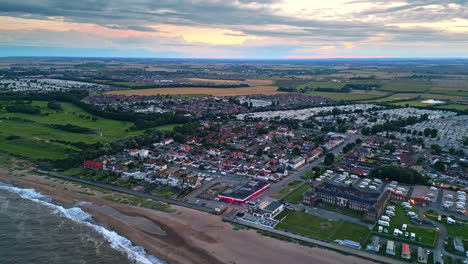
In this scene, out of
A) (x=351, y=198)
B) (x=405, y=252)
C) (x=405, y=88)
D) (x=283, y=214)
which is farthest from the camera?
(x=405, y=88)

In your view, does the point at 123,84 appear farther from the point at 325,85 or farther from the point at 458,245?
the point at 458,245

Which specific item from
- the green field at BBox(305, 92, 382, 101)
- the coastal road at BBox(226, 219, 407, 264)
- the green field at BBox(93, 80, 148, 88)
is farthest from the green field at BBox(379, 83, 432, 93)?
Answer: the coastal road at BBox(226, 219, 407, 264)

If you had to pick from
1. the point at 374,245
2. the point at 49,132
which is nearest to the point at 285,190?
the point at 374,245

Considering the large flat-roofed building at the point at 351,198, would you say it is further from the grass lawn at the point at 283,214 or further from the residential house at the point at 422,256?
the residential house at the point at 422,256

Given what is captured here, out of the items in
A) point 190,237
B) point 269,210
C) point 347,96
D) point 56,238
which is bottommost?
point 190,237

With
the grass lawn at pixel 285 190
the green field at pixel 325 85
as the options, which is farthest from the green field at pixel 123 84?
the grass lawn at pixel 285 190
